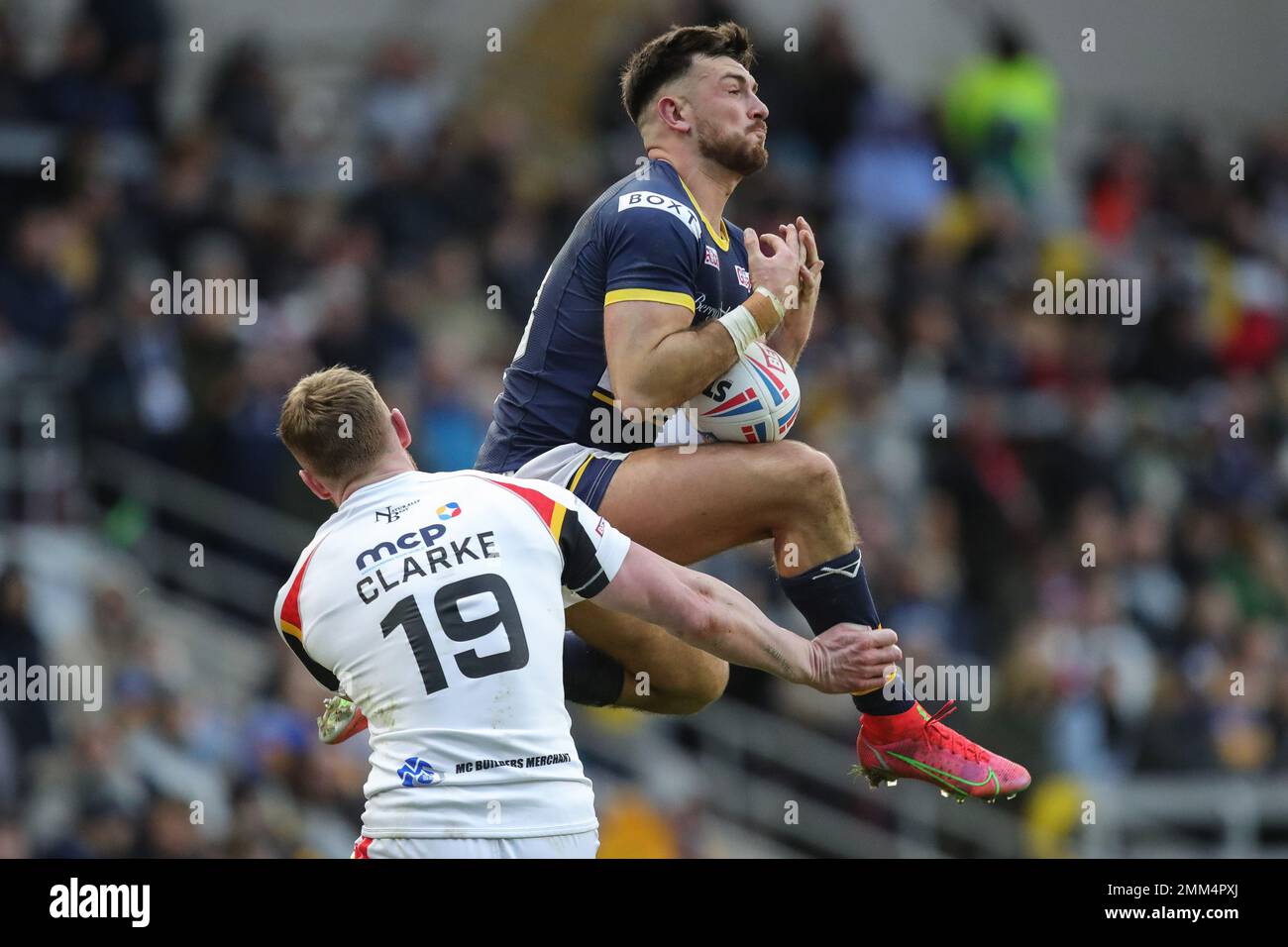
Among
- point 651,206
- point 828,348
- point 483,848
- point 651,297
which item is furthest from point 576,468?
point 828,348

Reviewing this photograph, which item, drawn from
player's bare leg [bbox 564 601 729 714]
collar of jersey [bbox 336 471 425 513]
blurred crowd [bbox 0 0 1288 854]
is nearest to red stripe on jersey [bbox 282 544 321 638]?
collar of jersey [bbox 336 471 425 513]

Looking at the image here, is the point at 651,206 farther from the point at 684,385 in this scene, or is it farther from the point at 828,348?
the point at 828,348

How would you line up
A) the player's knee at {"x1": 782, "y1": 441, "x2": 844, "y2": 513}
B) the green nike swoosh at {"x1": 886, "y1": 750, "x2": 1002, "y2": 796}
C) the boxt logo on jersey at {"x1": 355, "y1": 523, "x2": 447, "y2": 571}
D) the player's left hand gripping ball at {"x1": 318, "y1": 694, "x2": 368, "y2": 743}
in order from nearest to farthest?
the boxt logo on jersey at {"x1": 355, "y1": 523, "x2": 447, "y2": 571} → the player's left hand gripping ball at {"x1": 318, "y1": 694, "x2": 368, "y2": 743} → the player's knee at {"x1": 782, "y1": 441, "x2": 844, "y2": 513} → the green nike swoosh at {"x1": 886, "y1": 750, "x2": 1002, "y2": 796}

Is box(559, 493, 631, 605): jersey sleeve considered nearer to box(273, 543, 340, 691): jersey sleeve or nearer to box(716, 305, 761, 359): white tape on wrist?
box(273, 543, 340, 691): jersey sleeve

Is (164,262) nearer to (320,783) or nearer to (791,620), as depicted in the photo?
(320,783)

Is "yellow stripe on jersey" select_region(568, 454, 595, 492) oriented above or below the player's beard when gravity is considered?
below

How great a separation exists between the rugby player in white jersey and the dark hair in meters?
1.84

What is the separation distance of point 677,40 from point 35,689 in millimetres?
6888

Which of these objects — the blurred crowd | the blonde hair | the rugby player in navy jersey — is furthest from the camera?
the blurred crowd

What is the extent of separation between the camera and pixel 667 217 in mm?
6367

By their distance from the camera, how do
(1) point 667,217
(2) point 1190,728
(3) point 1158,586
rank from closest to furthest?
1. (1) point 667,217
2. (2) point 1190,728
3. (3) point 1158,586

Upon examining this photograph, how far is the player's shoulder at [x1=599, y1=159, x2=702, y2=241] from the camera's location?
20.8 ft
